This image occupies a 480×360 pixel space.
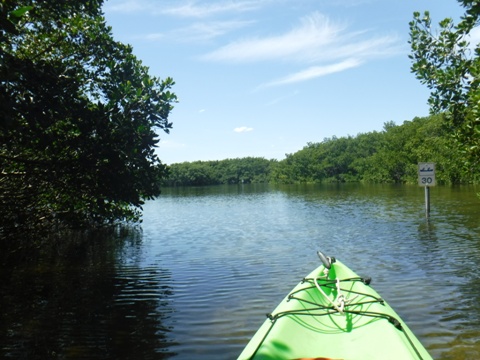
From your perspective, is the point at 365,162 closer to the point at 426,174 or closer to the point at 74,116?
the point at 426,174

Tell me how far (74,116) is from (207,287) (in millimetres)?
5933

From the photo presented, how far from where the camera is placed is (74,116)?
1061 centimetres

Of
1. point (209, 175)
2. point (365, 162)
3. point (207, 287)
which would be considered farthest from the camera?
point (209, 175)

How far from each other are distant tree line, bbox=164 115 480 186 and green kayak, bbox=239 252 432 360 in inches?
1766

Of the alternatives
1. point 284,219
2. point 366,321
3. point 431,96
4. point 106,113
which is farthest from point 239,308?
point 284,219

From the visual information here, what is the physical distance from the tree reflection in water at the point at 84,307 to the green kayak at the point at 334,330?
8.02 ft

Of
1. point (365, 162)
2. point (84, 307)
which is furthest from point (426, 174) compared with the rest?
point (365, 162)

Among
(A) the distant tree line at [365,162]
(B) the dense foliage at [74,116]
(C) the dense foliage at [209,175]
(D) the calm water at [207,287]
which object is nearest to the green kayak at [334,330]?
(D) the calm water at [207,287]

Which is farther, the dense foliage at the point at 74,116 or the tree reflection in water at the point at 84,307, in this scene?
the dense foliage at the point at 74,116

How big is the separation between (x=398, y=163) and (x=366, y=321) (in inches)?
3800

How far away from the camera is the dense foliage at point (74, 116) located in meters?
9.98

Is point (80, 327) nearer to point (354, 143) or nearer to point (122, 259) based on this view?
point (122, 259)

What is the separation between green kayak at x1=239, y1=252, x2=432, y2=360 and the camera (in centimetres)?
526

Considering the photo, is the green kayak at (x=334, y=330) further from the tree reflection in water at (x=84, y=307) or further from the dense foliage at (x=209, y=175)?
the dense foliage at (x=209, y=175)
